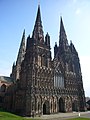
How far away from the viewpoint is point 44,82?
39312mm

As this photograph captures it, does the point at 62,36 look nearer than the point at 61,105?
No

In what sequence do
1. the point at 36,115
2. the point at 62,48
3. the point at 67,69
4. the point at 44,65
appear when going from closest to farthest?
the point at 36,115 < the point at 44,65 < the point at 67,69 < the point at 62,48

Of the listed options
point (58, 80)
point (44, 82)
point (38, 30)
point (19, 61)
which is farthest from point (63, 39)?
point (44, 82)

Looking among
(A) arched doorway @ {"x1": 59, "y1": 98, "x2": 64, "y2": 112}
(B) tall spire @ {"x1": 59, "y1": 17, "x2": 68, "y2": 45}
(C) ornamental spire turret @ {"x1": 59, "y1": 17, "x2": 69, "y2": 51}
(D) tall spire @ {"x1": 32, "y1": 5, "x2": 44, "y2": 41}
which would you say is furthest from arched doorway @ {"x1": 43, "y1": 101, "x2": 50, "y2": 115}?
(B) tall spire @ {"x1": 59, "y1": 17, "x2": 68, "y2": 45}

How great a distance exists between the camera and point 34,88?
36.4m

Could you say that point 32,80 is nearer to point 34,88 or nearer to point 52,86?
point 34,88

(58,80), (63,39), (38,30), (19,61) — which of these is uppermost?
(63,39)

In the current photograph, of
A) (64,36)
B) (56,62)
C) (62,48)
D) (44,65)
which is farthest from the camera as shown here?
(64,36)

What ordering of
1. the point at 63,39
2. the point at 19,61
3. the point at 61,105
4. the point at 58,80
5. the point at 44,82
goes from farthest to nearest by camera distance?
the point at 19,61
the point at 63,39
the point at 58,80
the point at 61,105
the point at 44,82

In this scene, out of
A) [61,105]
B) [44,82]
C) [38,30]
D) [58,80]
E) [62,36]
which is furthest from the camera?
[62,36]

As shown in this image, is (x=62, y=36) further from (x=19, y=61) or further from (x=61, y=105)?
(x=61, y=105)

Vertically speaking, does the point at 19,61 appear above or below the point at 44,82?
above

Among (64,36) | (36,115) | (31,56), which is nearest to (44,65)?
(31,56)

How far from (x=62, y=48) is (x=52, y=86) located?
Result: 59.8 ft
